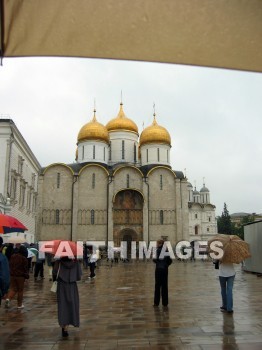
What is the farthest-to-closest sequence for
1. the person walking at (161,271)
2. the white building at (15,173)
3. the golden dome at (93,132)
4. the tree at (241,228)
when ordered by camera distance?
1. the tree at (241,228)
2. the golden dome at (93,132)
3. the white building at (15,173)
4. the person walking at (161,271)

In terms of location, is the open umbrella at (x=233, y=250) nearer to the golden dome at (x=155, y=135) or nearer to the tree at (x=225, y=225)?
the golden dome at (x=155, y=135)

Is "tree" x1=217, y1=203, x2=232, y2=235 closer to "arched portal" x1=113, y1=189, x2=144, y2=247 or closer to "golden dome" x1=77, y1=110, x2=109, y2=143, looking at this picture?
"arched portal" x1=113, y1=189, x2=144, y2=247

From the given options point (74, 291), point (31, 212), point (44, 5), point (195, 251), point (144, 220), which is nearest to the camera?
point (44, 5)

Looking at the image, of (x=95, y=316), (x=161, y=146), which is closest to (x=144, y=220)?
(x=161, y=146)

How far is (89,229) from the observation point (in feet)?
146

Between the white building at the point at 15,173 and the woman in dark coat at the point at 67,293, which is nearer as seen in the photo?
the woman in dark coat at the point at 67,293

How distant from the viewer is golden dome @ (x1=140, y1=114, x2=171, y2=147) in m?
50.6

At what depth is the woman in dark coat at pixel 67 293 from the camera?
20.3ft

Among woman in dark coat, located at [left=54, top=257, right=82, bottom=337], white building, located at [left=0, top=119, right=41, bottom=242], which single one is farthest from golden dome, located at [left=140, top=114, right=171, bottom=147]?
woman in dark coat, located at [left=54, top=257, right=82, bottom=337]

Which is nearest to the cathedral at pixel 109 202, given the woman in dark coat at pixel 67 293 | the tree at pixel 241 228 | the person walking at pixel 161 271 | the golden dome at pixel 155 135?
the golden dome at pixel 155 135

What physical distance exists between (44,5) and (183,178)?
4618 centimetres

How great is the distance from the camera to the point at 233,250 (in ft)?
27.8

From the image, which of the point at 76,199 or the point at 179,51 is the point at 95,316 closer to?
the point at 179,51

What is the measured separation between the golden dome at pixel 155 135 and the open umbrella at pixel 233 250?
42.1 m
